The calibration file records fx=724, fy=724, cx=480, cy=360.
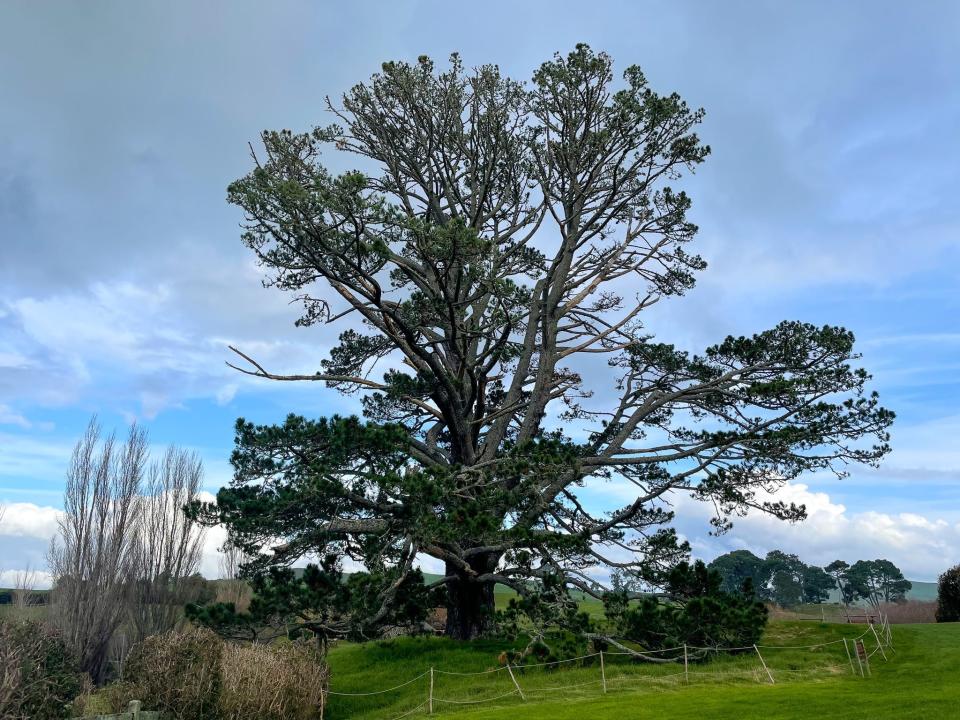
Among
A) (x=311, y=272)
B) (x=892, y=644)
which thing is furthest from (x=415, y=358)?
(x=892, y=644)

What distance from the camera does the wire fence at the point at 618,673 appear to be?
17.7 metres

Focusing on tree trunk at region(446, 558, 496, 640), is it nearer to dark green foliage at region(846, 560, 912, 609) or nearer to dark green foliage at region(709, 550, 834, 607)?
dark green foliage at region(709, 550, 834, 607)

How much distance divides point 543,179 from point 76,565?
74.2 feet

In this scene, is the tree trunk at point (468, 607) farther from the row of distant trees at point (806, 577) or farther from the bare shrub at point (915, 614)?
the row of distant trees at point (806, 577)

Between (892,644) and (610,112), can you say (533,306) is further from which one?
(892,644)

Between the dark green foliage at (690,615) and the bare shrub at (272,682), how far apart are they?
7.51m

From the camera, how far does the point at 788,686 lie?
654 inches

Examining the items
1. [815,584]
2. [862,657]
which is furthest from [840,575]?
[862,657]

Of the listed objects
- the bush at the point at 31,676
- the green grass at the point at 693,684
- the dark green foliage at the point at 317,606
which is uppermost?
the dark green foliage at the point at 317,606

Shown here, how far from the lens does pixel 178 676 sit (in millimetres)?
14969

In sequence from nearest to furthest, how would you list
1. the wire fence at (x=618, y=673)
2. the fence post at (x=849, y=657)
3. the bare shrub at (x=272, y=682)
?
the bare shrub at (x=272, y=682) < the wire fence at (x=618, y=673) < the fence post at (x=849, y=657)

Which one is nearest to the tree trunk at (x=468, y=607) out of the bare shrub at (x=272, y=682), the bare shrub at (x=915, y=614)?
the bare shrub at (x=272, y=682)

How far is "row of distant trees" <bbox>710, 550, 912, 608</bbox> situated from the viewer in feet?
302

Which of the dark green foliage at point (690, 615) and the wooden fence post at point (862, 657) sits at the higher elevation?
the dark green foliage at point (690, 615)
